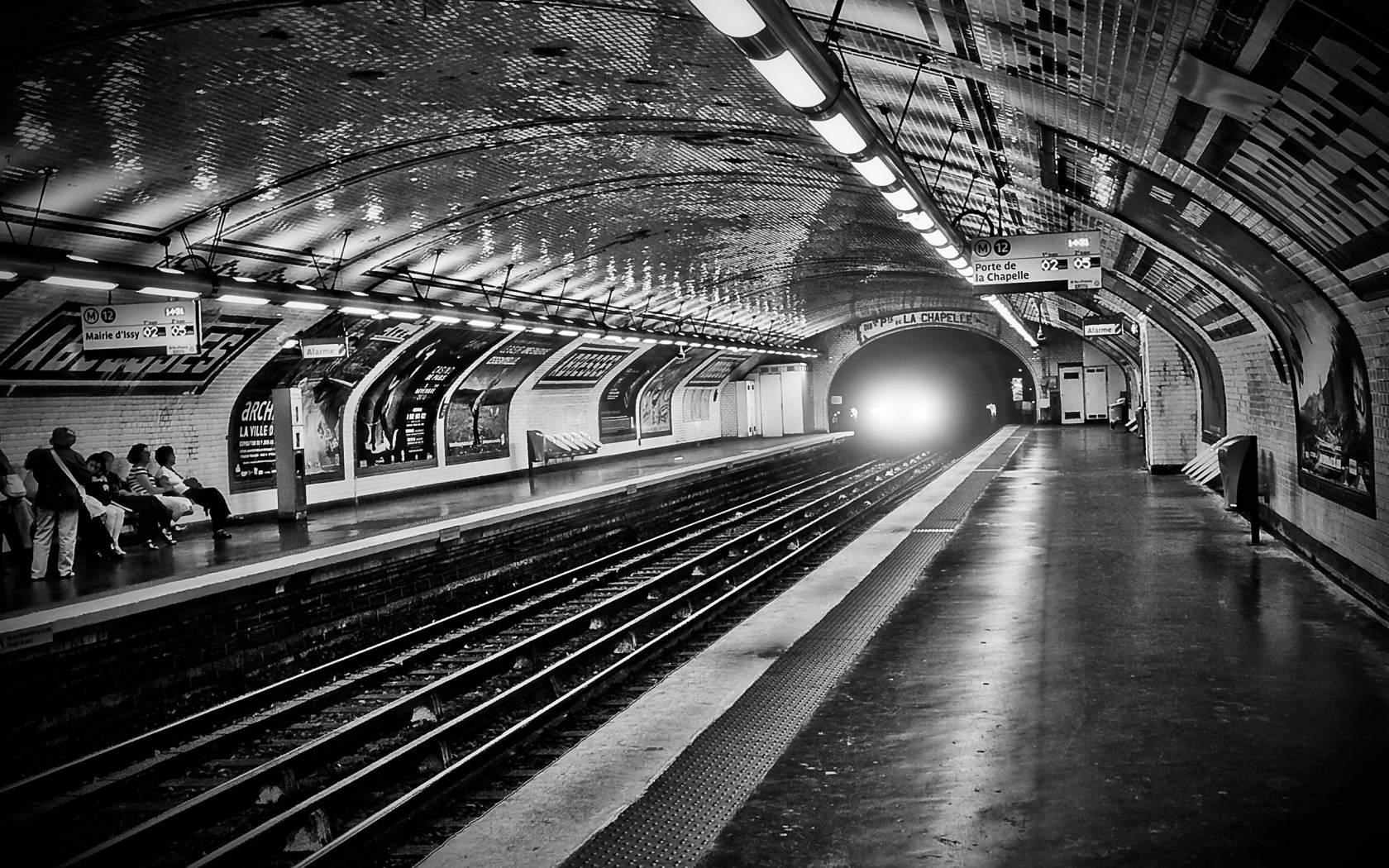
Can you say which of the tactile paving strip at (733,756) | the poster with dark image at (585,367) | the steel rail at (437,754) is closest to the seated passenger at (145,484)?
the steel rail at (437,754)

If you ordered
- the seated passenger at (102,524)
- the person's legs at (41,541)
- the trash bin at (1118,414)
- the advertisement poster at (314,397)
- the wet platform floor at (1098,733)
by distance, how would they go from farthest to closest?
the trash bin at (1118,414), the advertisement poster at (314,397), the seated passenger at (102,524), the person's legs at (41,541), the wet platform floor at (1098,733)

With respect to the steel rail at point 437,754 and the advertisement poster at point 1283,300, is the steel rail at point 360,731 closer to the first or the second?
the steel rail at point 437,754

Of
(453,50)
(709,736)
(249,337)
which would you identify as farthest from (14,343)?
(709,736)

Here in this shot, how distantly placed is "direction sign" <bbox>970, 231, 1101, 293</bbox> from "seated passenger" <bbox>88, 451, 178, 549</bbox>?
1010cm

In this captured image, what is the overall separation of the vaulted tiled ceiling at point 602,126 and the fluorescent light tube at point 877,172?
0.83 metres

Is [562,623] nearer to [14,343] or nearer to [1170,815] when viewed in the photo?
[14,343]

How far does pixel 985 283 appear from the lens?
1189cm

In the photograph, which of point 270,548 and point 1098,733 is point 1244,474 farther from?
point 270,548

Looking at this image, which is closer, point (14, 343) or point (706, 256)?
point (14, 343)

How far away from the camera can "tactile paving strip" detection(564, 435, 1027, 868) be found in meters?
4.33

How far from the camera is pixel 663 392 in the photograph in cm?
3369

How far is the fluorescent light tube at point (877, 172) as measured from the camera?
7.69m

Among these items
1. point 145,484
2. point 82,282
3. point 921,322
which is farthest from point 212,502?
point 921,322

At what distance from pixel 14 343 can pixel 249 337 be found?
3.46m
